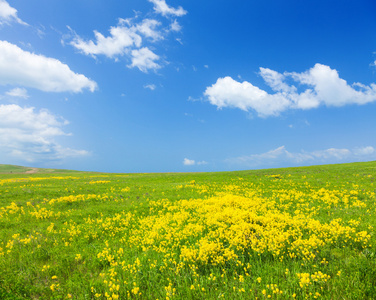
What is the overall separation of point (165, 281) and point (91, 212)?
10134 millimetres

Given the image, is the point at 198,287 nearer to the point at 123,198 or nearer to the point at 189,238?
the point at 189,238

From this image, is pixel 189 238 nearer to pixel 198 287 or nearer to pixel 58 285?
pixel 198 287

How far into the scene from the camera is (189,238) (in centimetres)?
832

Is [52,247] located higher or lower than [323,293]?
lower

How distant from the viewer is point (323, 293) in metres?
4.68

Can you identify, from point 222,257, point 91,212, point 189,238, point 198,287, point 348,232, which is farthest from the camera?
point 91,212

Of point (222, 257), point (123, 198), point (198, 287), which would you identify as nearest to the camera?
point (198, 287)

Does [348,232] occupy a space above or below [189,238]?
above

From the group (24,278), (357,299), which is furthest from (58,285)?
(357,299)

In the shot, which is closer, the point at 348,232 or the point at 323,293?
the point at 323,293

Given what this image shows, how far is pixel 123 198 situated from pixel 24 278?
39.0ft

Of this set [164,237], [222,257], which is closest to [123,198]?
[164,237]

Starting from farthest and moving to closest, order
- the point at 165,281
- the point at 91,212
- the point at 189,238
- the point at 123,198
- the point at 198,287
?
1. the point at 123,198
2. the point at 91,212
3. the point at 189,238
4. the point at 165,281
5. the point at 198,287

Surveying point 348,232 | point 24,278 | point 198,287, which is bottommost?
point 24,278
